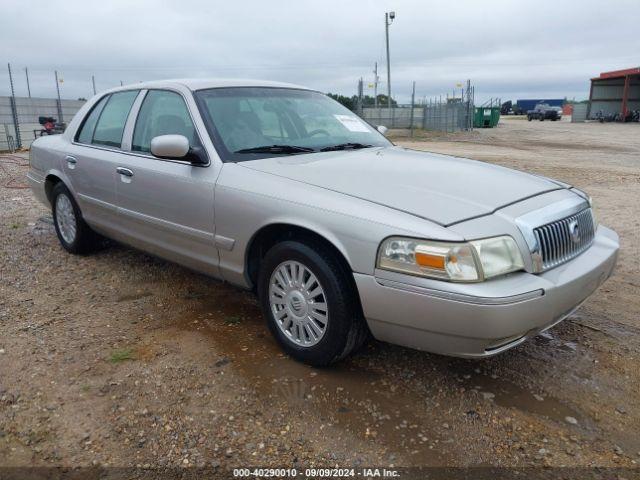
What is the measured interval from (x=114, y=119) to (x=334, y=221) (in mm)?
2646

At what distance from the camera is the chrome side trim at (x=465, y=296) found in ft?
7.73

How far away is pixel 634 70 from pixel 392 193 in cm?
4806

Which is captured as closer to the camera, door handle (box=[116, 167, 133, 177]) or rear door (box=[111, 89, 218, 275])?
rear door (box=[111, 89, 218, 275])

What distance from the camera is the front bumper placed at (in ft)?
7.82

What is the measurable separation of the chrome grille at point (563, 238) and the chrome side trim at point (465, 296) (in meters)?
0.27

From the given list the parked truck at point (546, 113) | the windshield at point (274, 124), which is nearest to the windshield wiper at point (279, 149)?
the windshield at point (274, 124)

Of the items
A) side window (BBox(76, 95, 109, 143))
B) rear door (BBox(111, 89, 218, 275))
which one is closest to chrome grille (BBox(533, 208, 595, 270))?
rear door (BBox(111, 89, 218, 275))

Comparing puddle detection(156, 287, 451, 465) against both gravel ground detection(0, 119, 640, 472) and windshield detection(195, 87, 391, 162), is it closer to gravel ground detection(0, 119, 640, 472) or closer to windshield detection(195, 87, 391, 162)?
gravel ground detection(0, 119, 640, 472)

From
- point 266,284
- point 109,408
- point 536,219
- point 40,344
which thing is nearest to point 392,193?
point 536,219

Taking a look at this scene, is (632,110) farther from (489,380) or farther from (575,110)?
(489,380)

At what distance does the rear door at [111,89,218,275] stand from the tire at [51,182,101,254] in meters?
0.99

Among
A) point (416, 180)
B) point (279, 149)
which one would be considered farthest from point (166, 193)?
point (416, 180)

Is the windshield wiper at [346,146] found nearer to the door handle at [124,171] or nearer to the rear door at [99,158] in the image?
the door handle at [124,171]

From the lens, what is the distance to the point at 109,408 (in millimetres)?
2701
